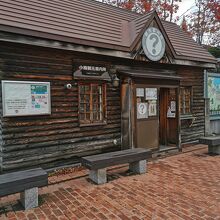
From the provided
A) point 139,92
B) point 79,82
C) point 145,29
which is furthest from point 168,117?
point 79,82

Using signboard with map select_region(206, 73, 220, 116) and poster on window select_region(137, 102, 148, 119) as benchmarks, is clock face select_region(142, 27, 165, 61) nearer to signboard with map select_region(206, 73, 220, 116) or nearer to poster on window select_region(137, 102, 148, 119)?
poster on window select_region(137, 102, 148, 119)

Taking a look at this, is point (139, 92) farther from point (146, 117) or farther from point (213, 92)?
point (213, 92)

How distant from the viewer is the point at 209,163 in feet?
24.7

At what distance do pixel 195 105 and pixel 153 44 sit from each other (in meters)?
4.03

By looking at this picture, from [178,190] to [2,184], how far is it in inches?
148

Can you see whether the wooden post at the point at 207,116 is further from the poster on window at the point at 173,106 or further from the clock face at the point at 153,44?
the clock face at the point at 153,44

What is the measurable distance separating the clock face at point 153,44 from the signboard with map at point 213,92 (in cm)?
430

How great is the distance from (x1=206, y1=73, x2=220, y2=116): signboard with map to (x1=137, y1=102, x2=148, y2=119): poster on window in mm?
4937

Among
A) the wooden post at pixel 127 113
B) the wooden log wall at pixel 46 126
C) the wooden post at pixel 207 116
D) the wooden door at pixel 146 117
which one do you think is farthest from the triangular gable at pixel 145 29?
the wooden post at pixel 207 116

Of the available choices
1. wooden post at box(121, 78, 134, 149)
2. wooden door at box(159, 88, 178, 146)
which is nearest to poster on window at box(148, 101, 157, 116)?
wooden post at box(121, 78, 134, 149)

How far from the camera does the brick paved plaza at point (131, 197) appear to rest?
426cm

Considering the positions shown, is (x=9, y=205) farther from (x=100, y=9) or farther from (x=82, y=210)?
(x=100, y=9)

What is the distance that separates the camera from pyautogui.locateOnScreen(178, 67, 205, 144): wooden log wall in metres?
10.1

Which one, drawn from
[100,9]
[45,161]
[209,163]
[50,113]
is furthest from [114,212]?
[100,9]
